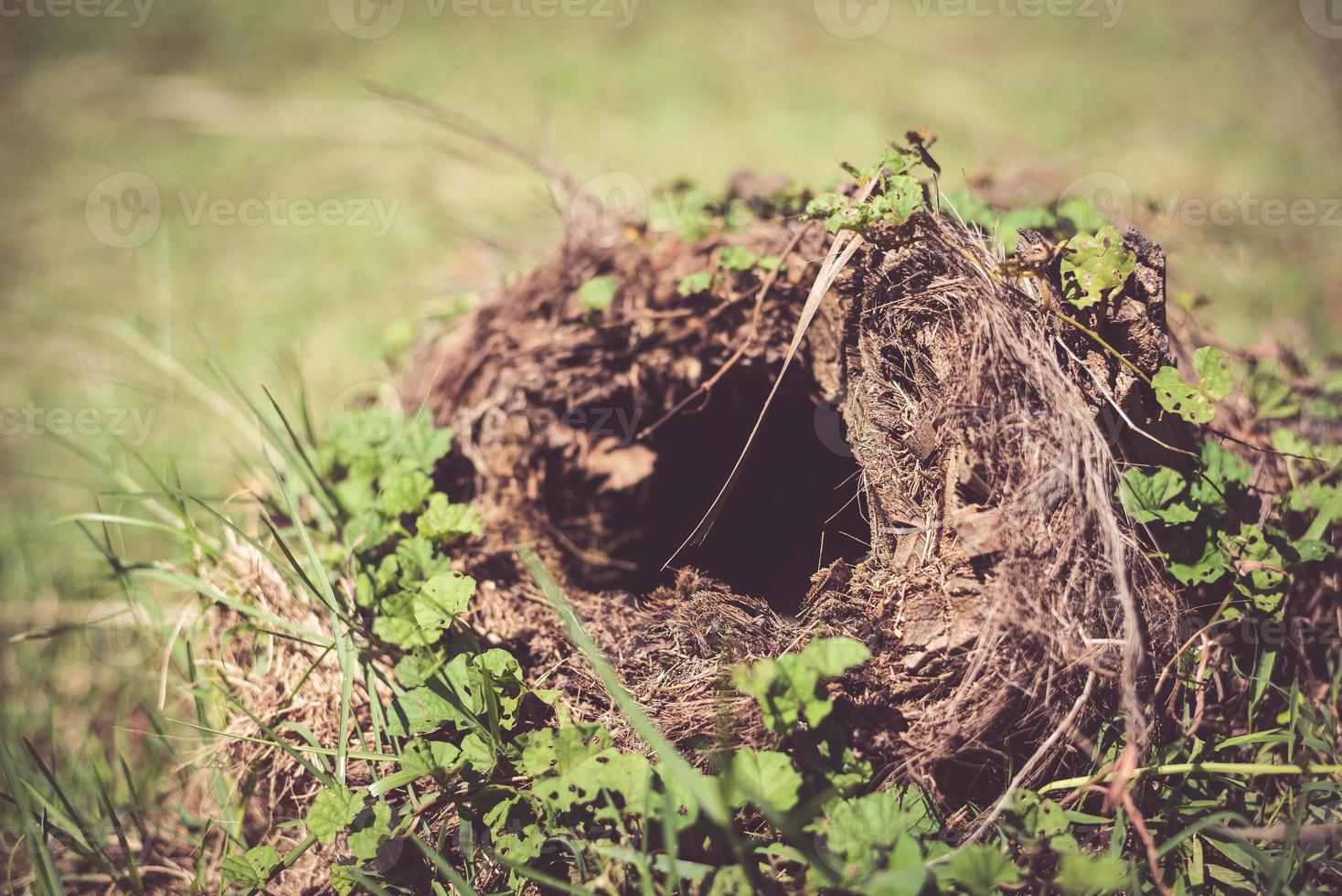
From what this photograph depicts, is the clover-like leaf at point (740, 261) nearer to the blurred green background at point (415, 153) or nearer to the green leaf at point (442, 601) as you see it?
the blurred green background at point (415, 153)

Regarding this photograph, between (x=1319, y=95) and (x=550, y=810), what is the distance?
5290mm

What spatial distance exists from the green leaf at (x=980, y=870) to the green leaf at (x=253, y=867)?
4.07 feet

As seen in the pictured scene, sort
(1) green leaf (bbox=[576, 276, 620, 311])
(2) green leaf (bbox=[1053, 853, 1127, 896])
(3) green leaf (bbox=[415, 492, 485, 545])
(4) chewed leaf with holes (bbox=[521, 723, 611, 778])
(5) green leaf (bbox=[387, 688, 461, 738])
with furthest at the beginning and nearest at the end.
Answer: (1) green leaf (bbox=[576, 276, 620, 311])
(3) green leaf (bbox=[415, 492, 485, 545])
(5) green leaf (bbox=[387, 688, 461, 738])
(4) chewed leaf with holes (bbox=[521, 723, 611, 778])
(2) green leaf (bbox=[1053, 853, 1127, 896])

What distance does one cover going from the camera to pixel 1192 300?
2035mm

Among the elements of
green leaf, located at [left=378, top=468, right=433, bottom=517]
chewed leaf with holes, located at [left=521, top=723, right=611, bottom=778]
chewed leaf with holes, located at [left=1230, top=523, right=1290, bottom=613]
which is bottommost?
chewed leaf with holes, located at [left=521, top=723, right=611, bottom=778]

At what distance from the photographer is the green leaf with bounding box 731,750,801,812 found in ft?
3.86

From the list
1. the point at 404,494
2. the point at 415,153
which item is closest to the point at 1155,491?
the point at 404,494

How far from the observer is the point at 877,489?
1.56 m

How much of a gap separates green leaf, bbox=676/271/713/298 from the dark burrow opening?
251mm

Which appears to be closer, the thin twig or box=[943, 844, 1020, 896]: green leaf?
box=[943, 844, 1020, 896]: green leaf

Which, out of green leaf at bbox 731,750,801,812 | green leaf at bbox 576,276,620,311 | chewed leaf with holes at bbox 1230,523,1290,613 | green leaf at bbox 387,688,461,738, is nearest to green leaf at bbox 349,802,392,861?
green leaf at bbox 387,688,461,738

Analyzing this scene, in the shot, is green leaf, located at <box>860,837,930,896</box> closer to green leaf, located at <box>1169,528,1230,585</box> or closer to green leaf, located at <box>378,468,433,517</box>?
green leaf, located at <box>1169,528,1230,585</box>

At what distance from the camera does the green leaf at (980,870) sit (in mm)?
1081

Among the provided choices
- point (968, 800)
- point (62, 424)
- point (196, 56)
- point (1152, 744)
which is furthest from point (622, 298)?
point (196, 56)
